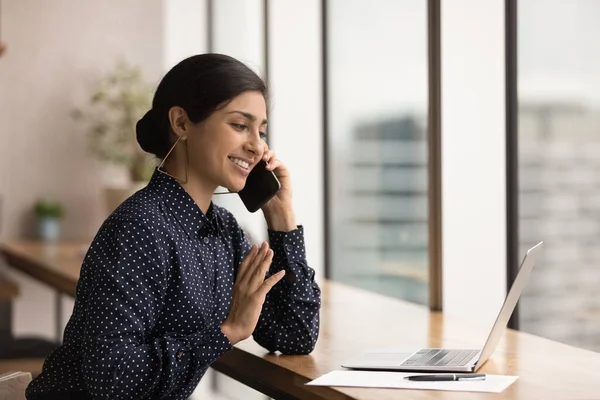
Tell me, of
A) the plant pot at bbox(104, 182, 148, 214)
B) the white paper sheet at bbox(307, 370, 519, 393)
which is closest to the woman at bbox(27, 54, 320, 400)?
the white paper sheet at bbox(307, 370, 519, 393)

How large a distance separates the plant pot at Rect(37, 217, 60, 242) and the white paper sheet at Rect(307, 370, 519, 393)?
346cm

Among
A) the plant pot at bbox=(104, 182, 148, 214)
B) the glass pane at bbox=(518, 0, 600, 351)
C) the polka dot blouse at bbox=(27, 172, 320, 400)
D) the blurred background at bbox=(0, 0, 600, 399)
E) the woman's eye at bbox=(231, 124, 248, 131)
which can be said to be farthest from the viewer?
the plant pot at bbox=(104, 182, 148, 214)

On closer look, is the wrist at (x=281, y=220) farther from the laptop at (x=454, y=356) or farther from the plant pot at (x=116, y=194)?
the plant pot at (x=116, y=194)

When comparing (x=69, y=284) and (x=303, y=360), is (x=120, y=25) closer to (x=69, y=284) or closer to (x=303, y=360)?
(x=69, y=284)

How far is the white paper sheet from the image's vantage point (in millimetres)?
1648

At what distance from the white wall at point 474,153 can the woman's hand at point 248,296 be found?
117 cm

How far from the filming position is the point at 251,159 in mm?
1904

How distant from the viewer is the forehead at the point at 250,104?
1.84m

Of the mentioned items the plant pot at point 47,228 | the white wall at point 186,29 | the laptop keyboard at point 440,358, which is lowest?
the plant pot at point 47,228

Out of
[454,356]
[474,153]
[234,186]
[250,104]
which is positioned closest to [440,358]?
[454,356]

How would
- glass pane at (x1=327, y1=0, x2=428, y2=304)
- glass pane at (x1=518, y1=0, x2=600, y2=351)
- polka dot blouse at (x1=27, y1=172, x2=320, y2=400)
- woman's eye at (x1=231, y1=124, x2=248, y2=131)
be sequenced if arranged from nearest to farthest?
polka dot blouse at (x1=27, y1=172, x2=320, y2=400) → woman's eye at (x1=231, y1=124, x2=248, y2=131) → glass pane at (x1=518, y1=0, x2=600, y2=351) → glass pane at (x1=327, y1=0, x2=428, y2=304)

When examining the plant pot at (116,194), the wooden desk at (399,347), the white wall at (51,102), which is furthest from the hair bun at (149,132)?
the white wall at (51,102)

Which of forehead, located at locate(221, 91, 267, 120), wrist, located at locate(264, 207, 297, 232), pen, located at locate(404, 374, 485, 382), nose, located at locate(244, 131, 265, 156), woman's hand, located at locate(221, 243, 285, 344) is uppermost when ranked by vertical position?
forehead, located at locate(221, 91, 267, 120)

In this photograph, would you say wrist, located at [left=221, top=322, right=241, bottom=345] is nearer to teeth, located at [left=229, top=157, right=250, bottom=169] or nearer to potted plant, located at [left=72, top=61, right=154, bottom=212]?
teeth, located at [left=229, top=157, right=250, bottom=169]
